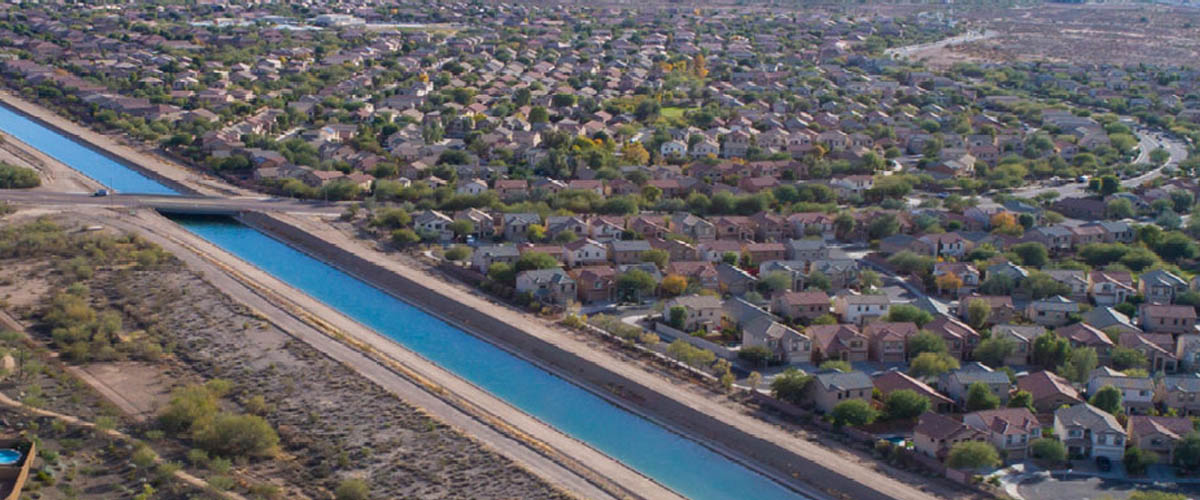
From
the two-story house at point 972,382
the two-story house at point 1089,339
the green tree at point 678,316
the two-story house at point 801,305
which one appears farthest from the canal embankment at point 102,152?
the two-story house at point 1089,339

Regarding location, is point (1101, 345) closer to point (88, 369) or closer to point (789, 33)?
point (88, 369)

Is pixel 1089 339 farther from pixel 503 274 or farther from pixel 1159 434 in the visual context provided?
pixel 503 274

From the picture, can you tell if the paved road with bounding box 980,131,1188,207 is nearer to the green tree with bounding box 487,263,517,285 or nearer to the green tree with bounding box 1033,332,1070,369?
the green tree with bounding box 1033,332,1070,369

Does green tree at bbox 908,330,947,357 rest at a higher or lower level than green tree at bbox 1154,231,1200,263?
higher

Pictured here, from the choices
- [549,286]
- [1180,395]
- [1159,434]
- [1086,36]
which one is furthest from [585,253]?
[1086,36]

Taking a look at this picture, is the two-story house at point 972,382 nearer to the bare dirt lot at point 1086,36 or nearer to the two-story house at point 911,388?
the two-story house at point 911,388

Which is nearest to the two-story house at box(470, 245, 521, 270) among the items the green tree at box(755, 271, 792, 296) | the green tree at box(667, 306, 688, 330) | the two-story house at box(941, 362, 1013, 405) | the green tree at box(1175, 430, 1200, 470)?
the green tree at box(667, 306, 688, 330)

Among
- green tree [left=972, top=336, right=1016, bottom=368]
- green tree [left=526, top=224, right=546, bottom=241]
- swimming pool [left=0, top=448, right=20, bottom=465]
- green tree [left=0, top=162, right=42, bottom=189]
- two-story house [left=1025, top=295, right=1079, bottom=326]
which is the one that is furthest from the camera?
green tree [left=0, top=162, right=42, bottom=189]
